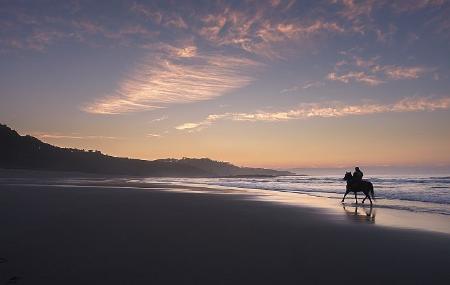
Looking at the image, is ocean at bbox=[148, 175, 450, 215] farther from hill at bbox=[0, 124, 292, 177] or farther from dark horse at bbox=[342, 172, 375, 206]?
hill at bbox=[0, 124, 292, 177]

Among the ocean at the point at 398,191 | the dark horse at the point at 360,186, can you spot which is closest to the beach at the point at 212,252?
the ocean at the point at 398,191

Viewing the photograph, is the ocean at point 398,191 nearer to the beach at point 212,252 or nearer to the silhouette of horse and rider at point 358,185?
the silhouette of horse and rider at point 358,185

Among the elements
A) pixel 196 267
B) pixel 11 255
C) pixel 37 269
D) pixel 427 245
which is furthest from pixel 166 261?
pixel 427 245

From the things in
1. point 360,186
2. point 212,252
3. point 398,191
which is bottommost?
point 212,252

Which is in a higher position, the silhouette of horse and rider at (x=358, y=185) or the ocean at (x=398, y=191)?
the silhouette of horse and rider at (x=358, y=185)

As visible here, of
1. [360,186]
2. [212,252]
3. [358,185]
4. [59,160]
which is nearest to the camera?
[212,252]

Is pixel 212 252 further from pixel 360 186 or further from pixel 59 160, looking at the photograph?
pixel 59 160

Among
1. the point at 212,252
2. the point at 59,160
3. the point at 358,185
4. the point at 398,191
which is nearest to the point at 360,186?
the point at 358,185

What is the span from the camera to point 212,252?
6980 mm

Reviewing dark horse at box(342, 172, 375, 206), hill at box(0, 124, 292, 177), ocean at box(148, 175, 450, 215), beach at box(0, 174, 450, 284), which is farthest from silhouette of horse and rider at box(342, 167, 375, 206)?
hill at box(0, 124, 292, 177)

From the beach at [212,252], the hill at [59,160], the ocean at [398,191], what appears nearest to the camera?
the beach at [212,252]

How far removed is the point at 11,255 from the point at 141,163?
540 feet

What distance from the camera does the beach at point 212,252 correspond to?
17.8 feet

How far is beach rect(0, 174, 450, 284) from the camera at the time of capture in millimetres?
5438
